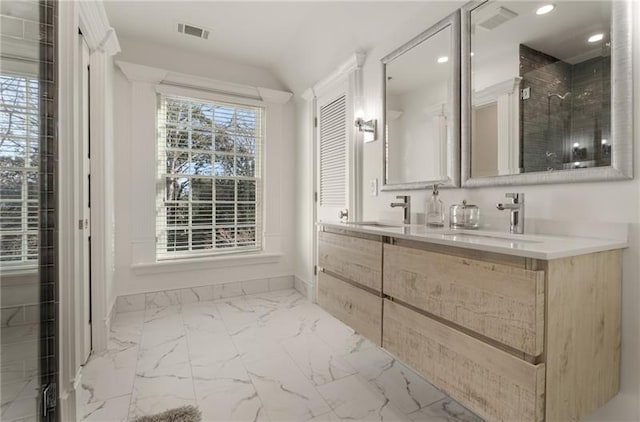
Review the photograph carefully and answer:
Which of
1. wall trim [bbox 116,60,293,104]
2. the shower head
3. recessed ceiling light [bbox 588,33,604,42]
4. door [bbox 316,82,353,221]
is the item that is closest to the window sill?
door [bbox 316,82,353,221]

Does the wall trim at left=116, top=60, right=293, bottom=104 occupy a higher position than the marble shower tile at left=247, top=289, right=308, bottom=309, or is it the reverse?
the wall trim at left=116, top=60, right=293, bottom=104

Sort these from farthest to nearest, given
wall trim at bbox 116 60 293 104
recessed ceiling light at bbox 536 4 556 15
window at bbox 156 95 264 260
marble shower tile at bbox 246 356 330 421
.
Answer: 1. window at bbox 156 95 264 260
2. wall trim at bbox 116 60 293 104
3. marble shower tile at bbox 246 356 330 421
4. recessed ceiling light at bbox 536 4 556 15

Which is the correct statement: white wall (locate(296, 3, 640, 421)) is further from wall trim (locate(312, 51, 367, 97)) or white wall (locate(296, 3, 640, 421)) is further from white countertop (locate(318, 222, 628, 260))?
wall trim (locate(312, 51, 367, 97))

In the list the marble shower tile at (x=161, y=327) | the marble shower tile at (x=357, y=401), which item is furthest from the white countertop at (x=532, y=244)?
the marble shower tile at (x=161, y=327)

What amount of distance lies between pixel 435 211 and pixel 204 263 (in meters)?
2.50

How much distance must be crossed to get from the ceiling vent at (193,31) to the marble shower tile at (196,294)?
2.52 meters

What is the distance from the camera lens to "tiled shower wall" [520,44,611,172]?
47.6 inches

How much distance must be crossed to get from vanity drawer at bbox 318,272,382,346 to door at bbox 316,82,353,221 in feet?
2.76

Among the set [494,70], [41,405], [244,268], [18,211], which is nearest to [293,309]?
[244,268]

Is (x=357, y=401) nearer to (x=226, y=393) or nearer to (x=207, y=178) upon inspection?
(x=226, y=393)

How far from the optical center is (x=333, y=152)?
3.03 metres

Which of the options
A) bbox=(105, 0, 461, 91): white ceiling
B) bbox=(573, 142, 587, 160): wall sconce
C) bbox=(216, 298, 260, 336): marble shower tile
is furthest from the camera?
bbox=(216, 298, 260, 336): marble shower tile

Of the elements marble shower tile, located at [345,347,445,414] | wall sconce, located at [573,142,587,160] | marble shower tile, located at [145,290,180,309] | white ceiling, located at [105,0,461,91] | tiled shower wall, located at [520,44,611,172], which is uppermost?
white ceiling, located at [105,0,461,91]

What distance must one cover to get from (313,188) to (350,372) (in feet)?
6.28
